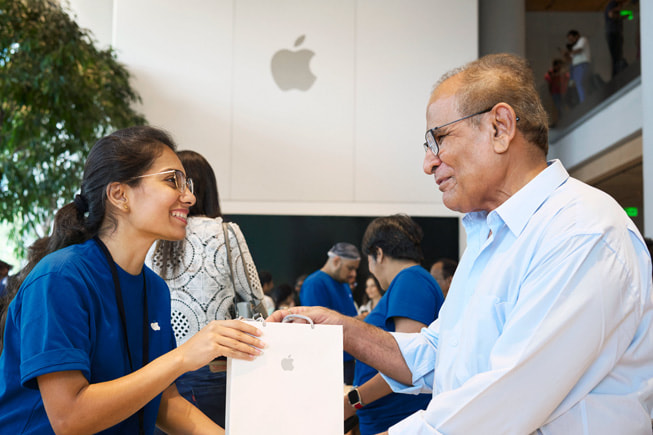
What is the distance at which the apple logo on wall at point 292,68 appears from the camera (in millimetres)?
9281

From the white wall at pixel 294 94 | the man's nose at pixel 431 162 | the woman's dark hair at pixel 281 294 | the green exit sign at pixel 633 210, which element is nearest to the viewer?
the man's nose at pixel 431 162

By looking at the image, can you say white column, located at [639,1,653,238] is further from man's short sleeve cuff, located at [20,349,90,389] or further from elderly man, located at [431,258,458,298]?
man's short sleeve cuff, located at [20,349,90,389]

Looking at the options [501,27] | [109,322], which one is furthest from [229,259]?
[501,27]

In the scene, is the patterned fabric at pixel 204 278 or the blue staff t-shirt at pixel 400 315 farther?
the blue staff t-shirt at pixel 400 315

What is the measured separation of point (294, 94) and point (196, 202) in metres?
6.84

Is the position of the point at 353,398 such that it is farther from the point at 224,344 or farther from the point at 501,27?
the point at 501,27

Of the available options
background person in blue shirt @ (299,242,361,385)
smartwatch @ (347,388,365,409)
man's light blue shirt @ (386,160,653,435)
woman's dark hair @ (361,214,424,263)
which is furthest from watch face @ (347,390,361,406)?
background person in blue shirt @ (299,242,361,385)

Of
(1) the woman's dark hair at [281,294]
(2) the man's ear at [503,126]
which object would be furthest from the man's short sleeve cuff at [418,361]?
(1) the woman's dark hair at [281,294]

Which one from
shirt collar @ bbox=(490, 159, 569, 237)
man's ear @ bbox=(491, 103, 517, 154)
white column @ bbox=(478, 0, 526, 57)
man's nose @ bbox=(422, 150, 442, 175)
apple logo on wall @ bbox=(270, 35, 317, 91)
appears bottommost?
shirt collar @ bbox=(490, 159, 569, 237)

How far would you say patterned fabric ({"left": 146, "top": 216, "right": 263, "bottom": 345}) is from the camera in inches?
98.7

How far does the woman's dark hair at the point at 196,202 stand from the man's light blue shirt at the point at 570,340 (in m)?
1.51

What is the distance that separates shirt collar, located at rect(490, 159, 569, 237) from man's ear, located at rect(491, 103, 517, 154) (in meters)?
0.11

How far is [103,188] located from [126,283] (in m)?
0.27

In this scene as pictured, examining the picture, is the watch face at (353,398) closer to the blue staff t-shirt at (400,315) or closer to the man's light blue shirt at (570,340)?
the blue staff t-shirt at (400,315)
